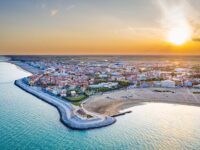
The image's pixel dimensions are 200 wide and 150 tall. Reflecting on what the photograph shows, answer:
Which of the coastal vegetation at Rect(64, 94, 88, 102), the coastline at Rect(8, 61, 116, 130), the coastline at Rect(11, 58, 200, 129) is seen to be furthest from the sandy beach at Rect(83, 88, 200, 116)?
the coastline at Rect(8, 61, 116, 130)

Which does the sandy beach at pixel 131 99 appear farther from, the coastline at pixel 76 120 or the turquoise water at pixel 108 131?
the turquoise water at pixel 108 131

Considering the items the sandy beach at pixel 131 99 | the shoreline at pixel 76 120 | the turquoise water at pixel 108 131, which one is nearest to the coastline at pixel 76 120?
the shoreline at pixel 76 120

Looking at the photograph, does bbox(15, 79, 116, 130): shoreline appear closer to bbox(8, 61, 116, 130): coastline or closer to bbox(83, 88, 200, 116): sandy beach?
bbox(8, 61, 116, 130): coastline

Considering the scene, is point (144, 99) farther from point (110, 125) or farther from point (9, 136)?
point (9, 136)

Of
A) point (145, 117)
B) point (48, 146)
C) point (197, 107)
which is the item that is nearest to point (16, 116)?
point (48, 146)

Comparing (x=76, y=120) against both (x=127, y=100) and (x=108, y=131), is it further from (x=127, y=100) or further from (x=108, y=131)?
(x=127, y=100)

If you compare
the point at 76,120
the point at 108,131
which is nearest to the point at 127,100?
the point at 76,120
